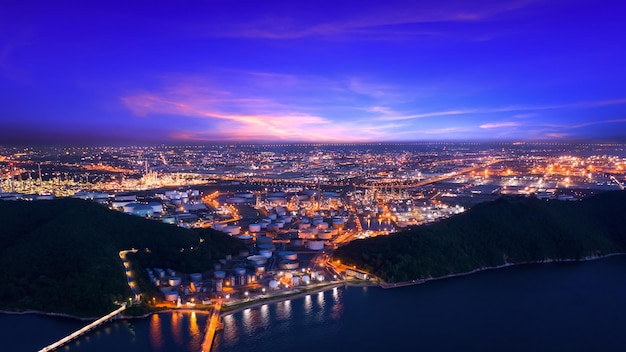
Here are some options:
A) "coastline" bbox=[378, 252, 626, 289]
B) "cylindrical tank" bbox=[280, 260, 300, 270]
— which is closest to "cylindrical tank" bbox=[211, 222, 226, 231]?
"cylindrical tank" bbox=[280, 260, 300, 270]

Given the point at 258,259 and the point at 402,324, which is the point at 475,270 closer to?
the point at 402,324

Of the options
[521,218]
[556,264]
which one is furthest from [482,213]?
[556,264]

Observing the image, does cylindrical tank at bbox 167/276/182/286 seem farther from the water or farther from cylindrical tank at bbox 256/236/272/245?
cylindrical tank at bbox 256/236/272/245

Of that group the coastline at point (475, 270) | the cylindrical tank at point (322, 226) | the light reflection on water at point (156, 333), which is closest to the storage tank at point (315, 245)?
the cylindrical tank at point (322, 226)

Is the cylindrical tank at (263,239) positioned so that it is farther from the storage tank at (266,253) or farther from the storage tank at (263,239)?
the storage tank at (266,253)

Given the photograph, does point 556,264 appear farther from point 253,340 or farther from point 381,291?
point 253,340

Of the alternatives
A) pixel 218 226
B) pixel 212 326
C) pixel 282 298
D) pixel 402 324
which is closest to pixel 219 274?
pixel 282 298
